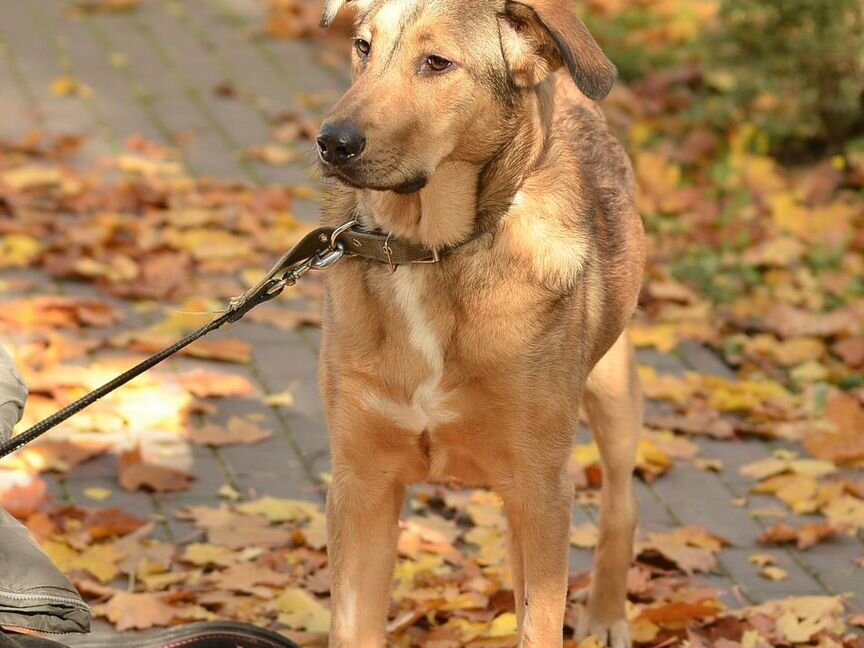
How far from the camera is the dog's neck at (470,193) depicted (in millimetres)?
3584

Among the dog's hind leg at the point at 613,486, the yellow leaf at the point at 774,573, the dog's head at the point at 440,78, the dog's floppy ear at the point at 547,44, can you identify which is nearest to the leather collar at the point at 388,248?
the dog's head at the point at 440,78

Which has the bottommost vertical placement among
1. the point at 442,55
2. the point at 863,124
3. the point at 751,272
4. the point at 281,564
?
the point at 281,564

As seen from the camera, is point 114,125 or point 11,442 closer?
point 11,442

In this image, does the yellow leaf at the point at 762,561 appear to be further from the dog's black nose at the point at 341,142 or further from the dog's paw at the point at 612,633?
the dog's black nose at the point at 341,142

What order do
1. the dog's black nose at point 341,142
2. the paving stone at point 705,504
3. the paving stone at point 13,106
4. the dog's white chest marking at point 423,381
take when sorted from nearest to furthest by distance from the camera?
the dog's black nose at point 341,142
the dog's white chest marking at point 423,381
the paving stone at point 705,504
the paving stone at point 13,106

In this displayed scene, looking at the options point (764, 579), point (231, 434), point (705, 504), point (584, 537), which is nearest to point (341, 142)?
point (584, 537)

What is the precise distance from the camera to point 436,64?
3430 millimetres

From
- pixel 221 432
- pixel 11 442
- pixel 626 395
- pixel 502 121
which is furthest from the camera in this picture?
pixel 221 432

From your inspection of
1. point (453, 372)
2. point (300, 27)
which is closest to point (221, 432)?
point (453, 372)

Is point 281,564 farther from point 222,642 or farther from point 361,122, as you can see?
point 361,122

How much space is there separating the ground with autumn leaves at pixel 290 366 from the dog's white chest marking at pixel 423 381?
102 cm

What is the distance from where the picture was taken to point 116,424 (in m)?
5.66

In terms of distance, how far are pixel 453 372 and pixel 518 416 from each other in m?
0.19

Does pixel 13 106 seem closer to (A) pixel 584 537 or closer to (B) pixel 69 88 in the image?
(B) pixel 69 88
